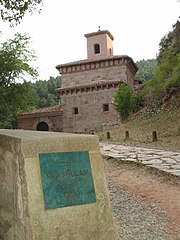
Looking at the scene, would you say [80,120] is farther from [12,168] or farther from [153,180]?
[12,168]

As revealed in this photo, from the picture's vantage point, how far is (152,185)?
5.79 m

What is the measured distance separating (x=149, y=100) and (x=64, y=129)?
33.7 ft

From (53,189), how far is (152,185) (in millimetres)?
3247

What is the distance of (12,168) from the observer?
118 inches

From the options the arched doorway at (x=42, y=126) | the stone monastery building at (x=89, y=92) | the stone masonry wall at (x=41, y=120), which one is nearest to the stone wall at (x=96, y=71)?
the stone monastery building at (x=89, y=92)

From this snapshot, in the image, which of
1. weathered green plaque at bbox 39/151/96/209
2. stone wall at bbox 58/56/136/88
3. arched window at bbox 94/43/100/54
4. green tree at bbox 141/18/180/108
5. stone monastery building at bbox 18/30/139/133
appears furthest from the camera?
arched window at bbox 94/43/100/54

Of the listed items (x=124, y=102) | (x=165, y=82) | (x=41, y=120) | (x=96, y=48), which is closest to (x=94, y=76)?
(x=96, y=48)

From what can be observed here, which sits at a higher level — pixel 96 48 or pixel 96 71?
pixel 96 48

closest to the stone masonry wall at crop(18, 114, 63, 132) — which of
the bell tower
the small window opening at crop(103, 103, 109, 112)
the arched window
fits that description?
the small window opening at crop(103, 103, 109, 112)

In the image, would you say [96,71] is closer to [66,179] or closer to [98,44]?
[98,44]

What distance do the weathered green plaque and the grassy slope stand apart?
25.1 feet

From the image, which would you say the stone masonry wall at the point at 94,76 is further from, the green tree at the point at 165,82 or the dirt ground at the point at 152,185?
the dirt ground at the point at 152,185

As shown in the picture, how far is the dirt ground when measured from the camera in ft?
14.4

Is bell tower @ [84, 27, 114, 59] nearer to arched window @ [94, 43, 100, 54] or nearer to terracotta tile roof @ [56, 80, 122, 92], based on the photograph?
arched window @ [94, 43, 100, 54]
